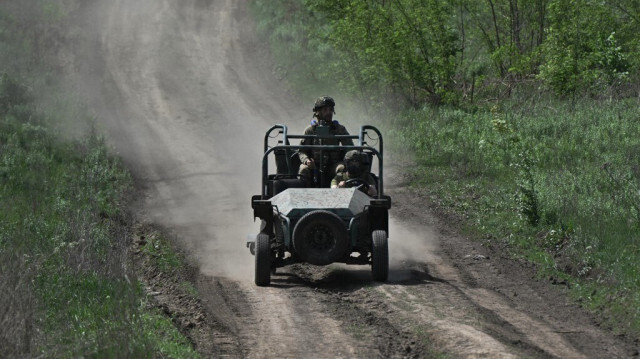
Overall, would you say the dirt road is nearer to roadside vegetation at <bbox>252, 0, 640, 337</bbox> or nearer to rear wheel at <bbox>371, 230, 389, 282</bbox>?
rear wheel at <bbox>371, 230, 389, 282</bbox>

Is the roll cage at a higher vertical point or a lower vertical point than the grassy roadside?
higher

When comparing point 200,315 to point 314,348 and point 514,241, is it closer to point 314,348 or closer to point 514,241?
point 314,348

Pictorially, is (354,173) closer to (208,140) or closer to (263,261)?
(263,261)

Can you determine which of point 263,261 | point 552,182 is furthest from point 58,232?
point 552,182

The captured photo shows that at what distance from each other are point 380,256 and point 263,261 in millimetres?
1473

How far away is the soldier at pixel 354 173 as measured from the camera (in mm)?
12852

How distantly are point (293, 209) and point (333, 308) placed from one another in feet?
5.45

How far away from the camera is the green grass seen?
1172cm

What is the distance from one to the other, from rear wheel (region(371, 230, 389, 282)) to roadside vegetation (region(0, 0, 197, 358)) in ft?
9.33

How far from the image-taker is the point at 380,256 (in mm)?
11391

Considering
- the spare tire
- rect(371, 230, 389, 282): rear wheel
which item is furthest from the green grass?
the spare tire

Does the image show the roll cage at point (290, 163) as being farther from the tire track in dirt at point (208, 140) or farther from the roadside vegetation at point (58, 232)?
the roadside vegetation at point (58, 232)

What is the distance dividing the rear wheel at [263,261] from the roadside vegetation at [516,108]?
3.63 m

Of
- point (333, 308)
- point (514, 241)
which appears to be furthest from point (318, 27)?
point (333, 308)
